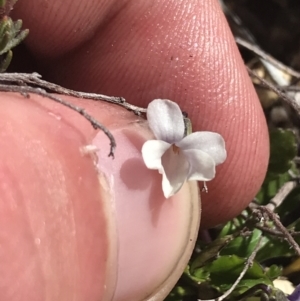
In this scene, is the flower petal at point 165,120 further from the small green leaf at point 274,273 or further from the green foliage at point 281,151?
the green foliage at point 281,151

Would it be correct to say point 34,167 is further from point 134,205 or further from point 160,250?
point 160,250

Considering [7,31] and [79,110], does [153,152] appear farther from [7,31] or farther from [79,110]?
[7,31]

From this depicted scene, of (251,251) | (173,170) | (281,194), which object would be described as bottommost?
(251,251)

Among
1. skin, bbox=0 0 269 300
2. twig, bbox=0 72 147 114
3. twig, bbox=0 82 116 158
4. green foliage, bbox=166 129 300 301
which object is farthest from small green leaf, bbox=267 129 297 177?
Answer: twig, bbox=0 82 116 158

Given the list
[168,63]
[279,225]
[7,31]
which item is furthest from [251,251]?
[7,31]

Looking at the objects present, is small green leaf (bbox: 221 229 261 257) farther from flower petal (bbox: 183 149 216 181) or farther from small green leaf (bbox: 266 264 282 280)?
flower petal (bbox: 183 149 216 181)

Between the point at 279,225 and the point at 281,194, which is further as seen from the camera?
the point at 281,194

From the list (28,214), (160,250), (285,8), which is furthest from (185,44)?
(285,8)
